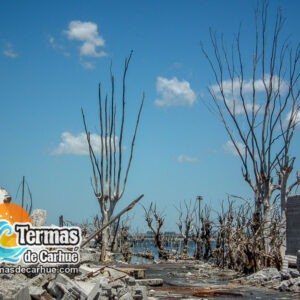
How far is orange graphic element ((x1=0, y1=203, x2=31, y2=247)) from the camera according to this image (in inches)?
395

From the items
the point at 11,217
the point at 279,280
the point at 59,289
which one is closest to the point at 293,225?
the point at 279,280

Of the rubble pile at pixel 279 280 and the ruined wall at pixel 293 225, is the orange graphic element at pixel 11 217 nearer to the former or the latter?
the rubble pile at pixel 279 280

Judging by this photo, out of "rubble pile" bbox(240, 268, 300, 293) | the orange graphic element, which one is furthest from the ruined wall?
the orange graphic element

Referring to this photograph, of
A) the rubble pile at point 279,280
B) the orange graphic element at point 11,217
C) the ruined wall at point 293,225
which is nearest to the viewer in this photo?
the orange graphic element at point 11,217

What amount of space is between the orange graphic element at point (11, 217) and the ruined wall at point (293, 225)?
8081mm

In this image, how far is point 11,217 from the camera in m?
10.5

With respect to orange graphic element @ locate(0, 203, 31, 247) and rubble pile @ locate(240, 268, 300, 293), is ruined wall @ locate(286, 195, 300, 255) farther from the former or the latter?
orange graphic element @ locate(0, 203, 31, 247)

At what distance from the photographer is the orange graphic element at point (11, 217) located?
10.0 meters

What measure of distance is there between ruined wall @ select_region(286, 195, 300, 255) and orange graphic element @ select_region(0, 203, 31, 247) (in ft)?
26.5

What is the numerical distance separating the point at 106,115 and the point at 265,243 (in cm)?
852

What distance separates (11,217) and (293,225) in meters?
8.65

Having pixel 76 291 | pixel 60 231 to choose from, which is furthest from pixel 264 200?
pixel 76 291

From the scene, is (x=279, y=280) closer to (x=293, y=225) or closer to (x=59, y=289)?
(x=293, y=225)

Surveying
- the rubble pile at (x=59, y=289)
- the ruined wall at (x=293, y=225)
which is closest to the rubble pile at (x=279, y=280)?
the ruined wall at (x=293, y=225)
